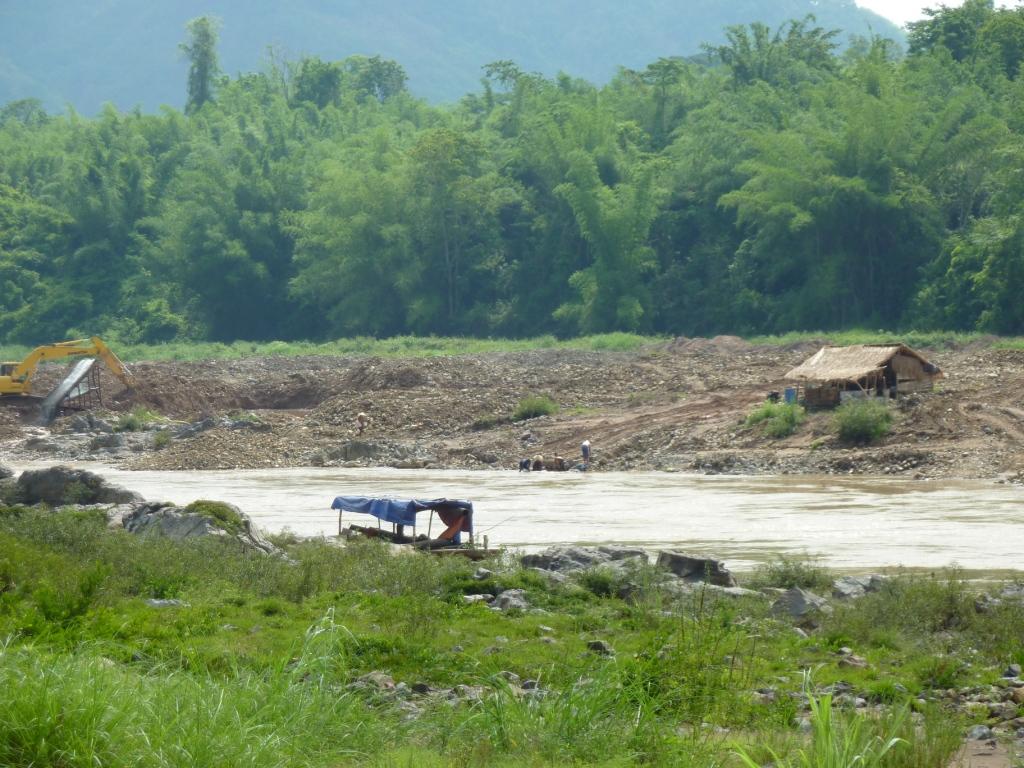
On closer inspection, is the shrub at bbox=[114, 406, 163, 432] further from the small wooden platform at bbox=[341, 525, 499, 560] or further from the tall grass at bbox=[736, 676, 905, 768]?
the tall grass at bbox=[736, 676, 905, 768]

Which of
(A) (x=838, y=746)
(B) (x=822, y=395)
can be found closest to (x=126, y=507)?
(A) (x=838, y=746)

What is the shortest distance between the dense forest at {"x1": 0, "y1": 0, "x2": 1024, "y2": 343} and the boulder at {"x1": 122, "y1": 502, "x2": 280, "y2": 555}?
3402 centimetres

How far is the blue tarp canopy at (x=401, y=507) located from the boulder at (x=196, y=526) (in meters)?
1.74

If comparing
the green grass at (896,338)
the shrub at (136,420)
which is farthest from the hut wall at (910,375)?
the shrub at (136,420)

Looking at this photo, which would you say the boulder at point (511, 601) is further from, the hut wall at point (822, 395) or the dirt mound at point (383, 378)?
the dirt mound at point (383, 378)

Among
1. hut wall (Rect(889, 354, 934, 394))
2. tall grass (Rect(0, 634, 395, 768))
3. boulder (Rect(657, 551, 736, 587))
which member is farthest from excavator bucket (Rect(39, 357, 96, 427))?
tall grass (Rect(0, 634, 395, 768))

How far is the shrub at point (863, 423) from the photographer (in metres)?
31.0

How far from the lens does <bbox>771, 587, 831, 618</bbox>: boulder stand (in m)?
12.8

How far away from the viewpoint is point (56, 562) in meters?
13.0

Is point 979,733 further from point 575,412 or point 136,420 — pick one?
point 136,420

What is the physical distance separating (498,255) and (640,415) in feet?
112

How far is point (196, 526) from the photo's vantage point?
1778 cm

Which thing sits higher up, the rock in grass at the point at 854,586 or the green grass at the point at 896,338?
the green grass at the point at 896,338

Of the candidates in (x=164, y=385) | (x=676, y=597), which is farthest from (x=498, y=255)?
(x=676, y=597)
